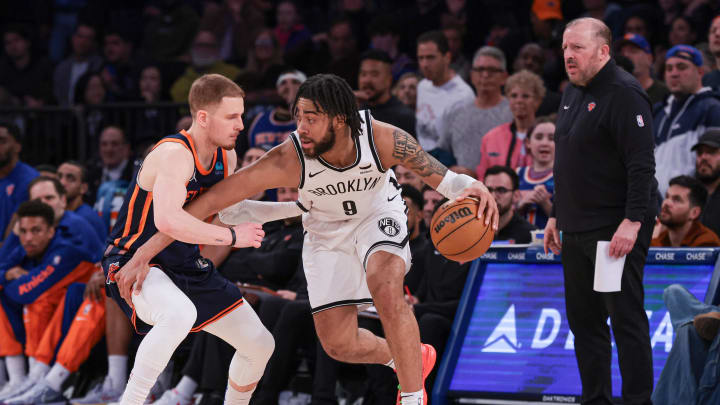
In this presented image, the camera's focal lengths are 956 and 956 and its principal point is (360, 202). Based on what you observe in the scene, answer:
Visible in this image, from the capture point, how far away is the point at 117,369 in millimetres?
7445

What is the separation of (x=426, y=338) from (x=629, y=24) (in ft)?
14.2

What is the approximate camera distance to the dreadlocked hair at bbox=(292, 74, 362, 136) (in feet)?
15.8

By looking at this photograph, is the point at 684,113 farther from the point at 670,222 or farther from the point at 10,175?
the point at 10,175

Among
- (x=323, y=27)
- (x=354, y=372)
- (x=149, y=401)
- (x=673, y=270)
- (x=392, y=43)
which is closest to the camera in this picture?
(x=673, y=270)

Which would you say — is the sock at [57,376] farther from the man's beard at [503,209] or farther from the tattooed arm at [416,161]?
the tattooed arm at [416,161]

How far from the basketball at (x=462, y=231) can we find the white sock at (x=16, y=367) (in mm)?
4547

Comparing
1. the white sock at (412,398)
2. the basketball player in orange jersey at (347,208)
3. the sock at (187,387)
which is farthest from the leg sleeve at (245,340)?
the sock at (187,387)

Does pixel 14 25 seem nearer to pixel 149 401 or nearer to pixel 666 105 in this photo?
pixel 149 401

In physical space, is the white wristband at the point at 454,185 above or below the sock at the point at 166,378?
above

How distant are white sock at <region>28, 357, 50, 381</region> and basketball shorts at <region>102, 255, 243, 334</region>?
9.72 ft

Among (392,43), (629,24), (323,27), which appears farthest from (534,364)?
(323,27)

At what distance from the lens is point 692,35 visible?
28.4 feet

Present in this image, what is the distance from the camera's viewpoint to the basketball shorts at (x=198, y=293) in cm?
503

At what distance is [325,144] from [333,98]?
236 millimetres
